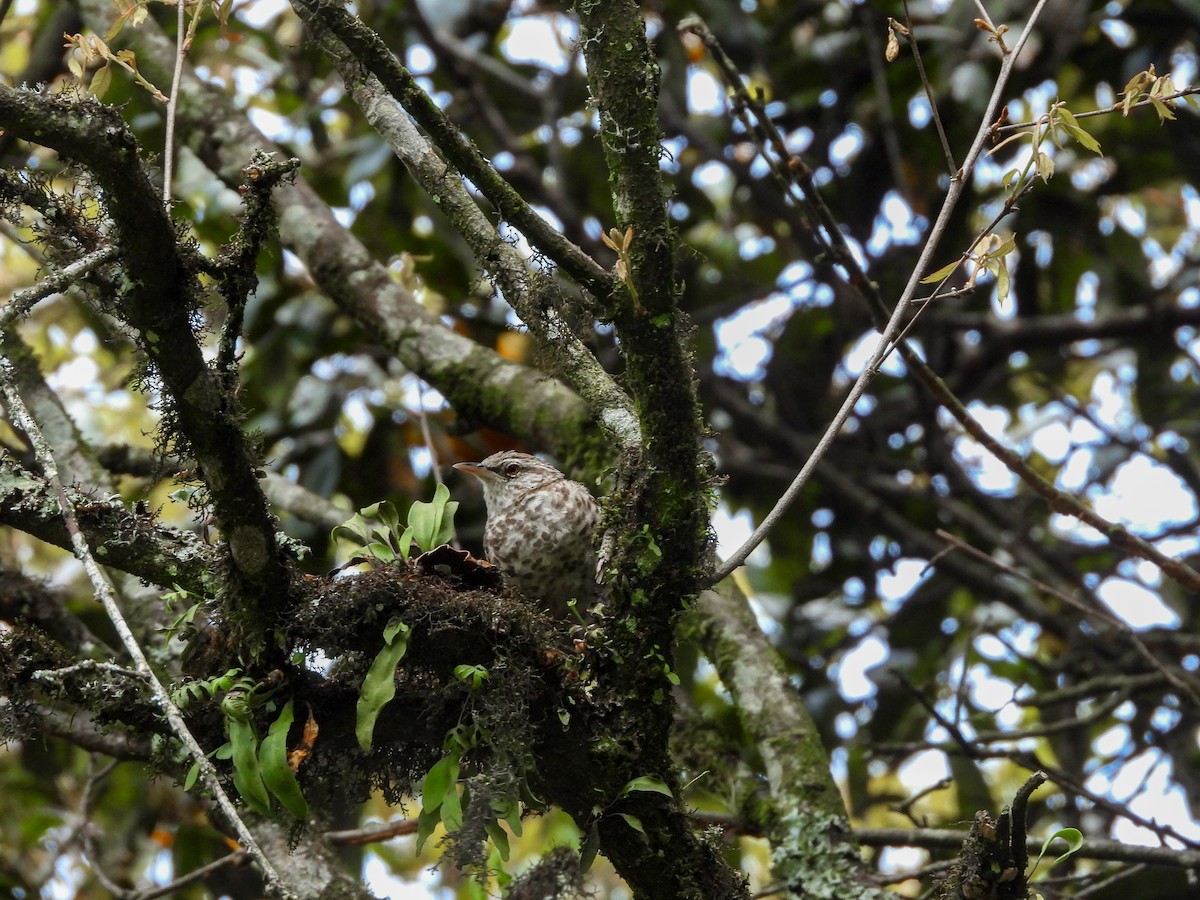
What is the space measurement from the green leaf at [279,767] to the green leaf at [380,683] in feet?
0.45

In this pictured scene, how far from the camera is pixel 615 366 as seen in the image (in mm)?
5551

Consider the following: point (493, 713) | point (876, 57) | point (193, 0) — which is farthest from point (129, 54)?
point (876, 57)

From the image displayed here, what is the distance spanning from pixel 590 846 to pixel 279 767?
0.72 meters

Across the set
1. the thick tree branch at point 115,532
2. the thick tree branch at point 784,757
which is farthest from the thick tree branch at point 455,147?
the thick tree branch at point 784,757

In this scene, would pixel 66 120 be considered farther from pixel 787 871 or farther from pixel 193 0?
pixel 787 871

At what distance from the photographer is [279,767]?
2.29 m

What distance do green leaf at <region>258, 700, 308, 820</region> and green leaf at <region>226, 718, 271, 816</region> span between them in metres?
0.01

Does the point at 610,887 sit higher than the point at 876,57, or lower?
lower

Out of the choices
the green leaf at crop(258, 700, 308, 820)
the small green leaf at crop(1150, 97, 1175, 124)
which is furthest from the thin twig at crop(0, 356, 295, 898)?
the small green leaf at crop(1150, 97, 1175, 124)

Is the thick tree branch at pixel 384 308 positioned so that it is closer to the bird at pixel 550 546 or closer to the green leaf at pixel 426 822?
the bird at pixel 550 546

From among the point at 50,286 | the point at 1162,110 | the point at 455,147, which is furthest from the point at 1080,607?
the point at 50,286

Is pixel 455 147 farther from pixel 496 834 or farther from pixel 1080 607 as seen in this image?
pixel 1080 607

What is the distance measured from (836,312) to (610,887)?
3.82 m

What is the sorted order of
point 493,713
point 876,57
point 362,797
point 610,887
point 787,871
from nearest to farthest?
point 493,713 < point 362,797 < point 787,871 < point 876,57 < point 610,887
